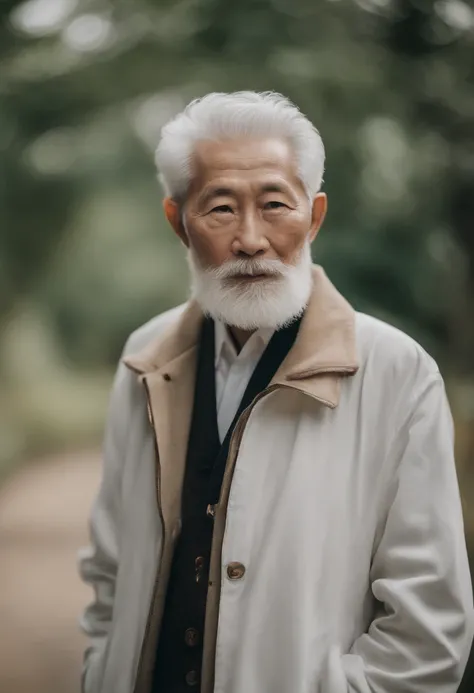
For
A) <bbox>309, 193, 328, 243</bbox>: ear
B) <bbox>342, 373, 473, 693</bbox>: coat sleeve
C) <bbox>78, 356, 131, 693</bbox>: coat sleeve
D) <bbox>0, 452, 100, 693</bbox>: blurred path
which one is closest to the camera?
<bbox>342, 373, 473, 693</bbox>: coat sleeve

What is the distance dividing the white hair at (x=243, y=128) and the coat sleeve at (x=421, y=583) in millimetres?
513

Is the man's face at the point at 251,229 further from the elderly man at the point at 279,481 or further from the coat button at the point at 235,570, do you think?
the coat button at the point at 235,570

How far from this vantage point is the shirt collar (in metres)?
1.50

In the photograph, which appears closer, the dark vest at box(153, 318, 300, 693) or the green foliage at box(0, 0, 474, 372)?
the dark vest at box(153, 318, 300, 693)

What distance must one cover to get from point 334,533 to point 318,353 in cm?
32

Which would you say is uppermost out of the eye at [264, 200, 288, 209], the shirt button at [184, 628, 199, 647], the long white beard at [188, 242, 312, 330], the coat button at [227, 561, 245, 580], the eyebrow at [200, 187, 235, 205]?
the eyebrow at [200, 187, 235, 205]

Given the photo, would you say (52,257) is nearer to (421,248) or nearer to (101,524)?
(101,524)

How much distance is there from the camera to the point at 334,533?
134 centimetres

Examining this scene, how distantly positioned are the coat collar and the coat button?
0.33 metres

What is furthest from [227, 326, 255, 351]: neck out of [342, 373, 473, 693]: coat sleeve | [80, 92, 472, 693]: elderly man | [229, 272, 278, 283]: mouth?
[342, 373, 473, 693]: coat sleeve

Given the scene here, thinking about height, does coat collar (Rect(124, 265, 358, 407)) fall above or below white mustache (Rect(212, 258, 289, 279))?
below

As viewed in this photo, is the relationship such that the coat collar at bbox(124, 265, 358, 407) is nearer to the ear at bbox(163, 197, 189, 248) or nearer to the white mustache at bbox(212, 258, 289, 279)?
the white mustache at bbox(212, 258, 289, 279)

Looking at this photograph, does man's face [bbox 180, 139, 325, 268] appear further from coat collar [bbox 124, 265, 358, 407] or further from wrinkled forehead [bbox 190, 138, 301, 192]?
coat collar [bbox 124, 265, 358, 407]

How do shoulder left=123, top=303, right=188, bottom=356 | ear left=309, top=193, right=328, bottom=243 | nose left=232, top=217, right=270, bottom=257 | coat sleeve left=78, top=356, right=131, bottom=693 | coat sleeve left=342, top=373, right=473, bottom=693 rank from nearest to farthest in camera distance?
1. coat sleeve left=342, top=373, right=473, bottom=693
2. nose left=232, top=217, right=270, bottom=257
3. ear left=309, top=193, right=328, bottom=243
4. coat sleeve left=78, top=356, right=131, bottom=693
5. shoulder left=123, top=303, right=188, bottom=356
